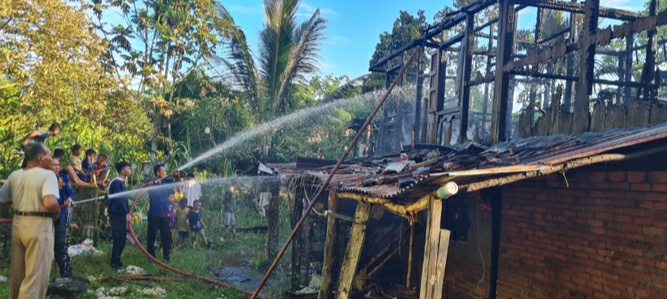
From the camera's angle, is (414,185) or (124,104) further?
(124,104)

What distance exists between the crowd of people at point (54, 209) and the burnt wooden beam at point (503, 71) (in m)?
6.29

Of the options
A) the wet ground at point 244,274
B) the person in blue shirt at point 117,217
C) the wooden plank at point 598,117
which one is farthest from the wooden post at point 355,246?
the person in blue shirt at point 117,217

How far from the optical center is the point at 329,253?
7.24 m

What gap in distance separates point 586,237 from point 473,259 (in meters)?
2.08

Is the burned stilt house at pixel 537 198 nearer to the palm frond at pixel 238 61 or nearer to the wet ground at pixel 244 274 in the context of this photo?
the wet ground at pixel 244 274

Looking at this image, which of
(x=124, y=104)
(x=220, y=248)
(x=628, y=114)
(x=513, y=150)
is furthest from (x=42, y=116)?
(x=628, y=114)

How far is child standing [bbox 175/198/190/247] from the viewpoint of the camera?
39.6ft

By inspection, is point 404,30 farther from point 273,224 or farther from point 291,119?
point 273,224

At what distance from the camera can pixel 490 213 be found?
22.5 feet

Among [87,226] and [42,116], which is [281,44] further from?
[87,226]

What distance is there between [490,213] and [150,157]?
42.9ft

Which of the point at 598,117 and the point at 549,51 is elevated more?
the point at 549,51

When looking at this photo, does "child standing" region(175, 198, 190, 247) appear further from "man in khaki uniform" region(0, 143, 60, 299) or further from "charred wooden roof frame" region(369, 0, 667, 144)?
"man in khaki uniform" region(0, 143, 60, 299)

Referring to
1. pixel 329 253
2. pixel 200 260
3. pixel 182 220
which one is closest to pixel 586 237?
pixel 329 253
